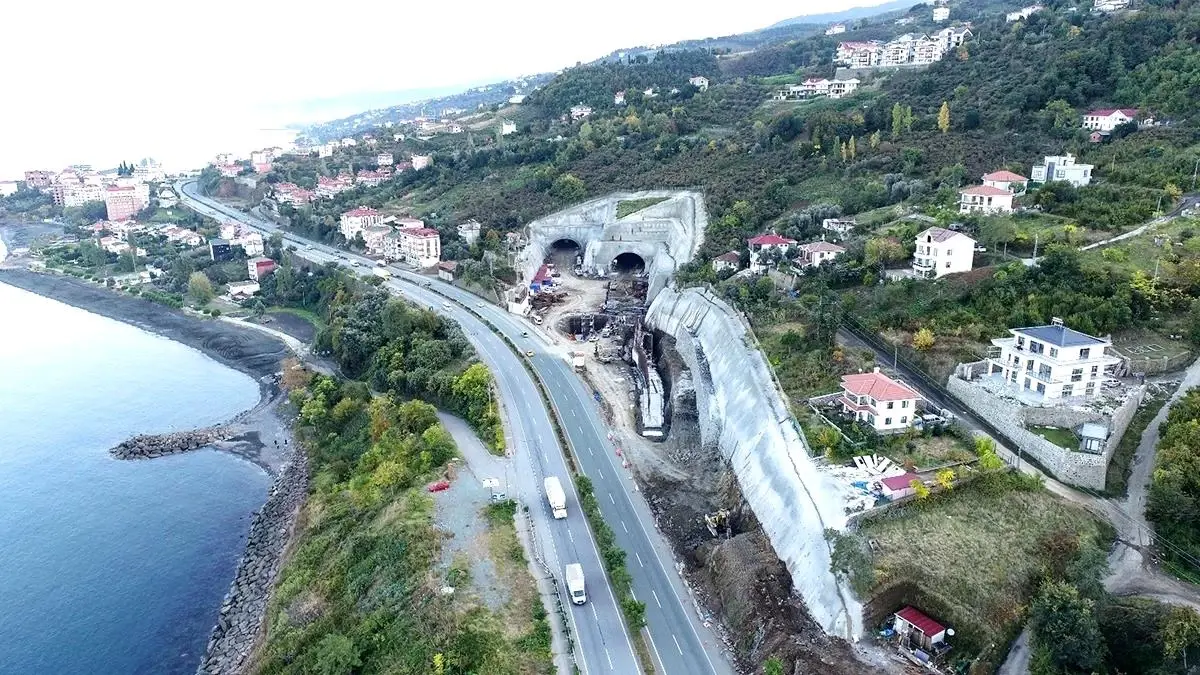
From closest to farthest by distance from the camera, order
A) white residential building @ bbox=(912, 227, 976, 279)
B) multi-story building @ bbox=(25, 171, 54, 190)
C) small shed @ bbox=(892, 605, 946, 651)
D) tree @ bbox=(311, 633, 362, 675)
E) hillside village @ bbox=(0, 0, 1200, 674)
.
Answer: small shed @ bbox=(892, 605, 946, 651)
hillside village @ bbox=(0, 0, 1200, 674)
tree @ bbox=(311, 633, 362, 675)
white residential building @ bbox=(912, 227, 976, 279)
multi-story building @ bbox=(25, 171, 54, 190)

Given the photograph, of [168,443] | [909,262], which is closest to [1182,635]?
[909,262]

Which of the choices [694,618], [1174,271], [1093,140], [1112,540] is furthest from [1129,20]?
[694,618]

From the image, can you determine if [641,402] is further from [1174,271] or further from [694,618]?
[1174,271]

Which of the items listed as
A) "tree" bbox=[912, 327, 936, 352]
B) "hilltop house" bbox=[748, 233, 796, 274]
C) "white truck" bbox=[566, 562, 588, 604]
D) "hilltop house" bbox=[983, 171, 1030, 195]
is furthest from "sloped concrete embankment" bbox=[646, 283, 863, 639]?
"hilltop house" bbox=[983, 171, 1030, 195]

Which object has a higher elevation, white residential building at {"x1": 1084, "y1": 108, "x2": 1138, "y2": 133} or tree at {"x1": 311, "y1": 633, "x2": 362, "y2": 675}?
white residential building at {"x1": 1084, "y1": 108, "x2": 1138, "y2": 133}

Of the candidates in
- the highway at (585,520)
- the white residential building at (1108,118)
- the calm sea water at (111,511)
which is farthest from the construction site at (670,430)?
the white residential building at (1108,118)

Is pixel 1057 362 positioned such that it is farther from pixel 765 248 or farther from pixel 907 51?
pixel 907 51

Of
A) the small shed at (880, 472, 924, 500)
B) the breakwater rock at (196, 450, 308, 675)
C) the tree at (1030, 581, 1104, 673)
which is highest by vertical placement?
the small shed at (880, 472, 924, 500)

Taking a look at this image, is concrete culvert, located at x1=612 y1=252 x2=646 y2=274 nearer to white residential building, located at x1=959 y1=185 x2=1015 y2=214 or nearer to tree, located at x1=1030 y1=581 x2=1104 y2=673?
white residential building, located at x1=959 y1=185 x2=1015 y2=214
